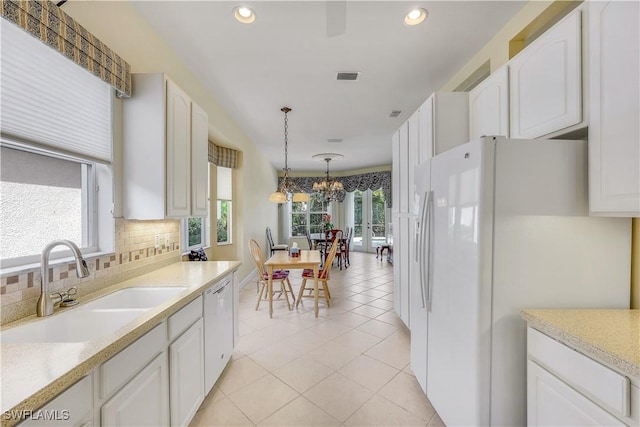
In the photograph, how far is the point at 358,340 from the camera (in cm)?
285

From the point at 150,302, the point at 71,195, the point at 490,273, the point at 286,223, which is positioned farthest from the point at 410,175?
the point at 286,223

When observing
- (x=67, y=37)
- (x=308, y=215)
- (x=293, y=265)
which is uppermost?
(x=67, y=37)

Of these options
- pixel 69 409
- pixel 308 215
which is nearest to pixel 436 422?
pixel 69 409

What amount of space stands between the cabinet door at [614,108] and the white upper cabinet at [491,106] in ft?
1.79

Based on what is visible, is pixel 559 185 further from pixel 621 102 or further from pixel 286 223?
pixel 286 223

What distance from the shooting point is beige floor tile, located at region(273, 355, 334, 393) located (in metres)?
2.12

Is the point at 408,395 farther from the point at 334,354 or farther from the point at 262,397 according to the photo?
the point at 262,397

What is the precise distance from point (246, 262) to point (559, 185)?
468 centimetres

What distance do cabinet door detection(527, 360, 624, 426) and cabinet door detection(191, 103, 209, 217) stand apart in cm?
248

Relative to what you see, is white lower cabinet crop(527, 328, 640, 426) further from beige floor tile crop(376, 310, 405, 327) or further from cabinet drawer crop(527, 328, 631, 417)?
beige floor tile crop(376, 310, 405, 327)

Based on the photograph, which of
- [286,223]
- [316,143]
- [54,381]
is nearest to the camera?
[54,381]

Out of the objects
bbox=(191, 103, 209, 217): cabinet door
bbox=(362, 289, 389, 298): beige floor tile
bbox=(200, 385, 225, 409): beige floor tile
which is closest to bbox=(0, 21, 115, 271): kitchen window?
bbox=(191, 103, 209, 217): cabinet door

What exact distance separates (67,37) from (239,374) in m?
2.48

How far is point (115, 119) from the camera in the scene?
180cm
